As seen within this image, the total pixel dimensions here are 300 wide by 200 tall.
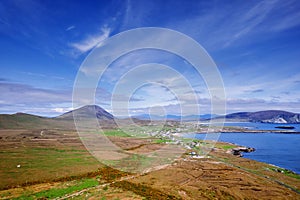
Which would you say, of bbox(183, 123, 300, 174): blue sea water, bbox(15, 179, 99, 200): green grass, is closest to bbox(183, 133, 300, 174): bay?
bbox(183, 123, 300, 174): blue sea water

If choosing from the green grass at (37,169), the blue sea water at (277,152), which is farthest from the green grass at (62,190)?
the blue sea water at (277,152)

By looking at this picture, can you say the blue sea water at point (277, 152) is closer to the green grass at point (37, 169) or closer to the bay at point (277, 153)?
the bay at point (277, 153)

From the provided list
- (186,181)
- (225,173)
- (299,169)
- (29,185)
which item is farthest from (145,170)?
(299,169)

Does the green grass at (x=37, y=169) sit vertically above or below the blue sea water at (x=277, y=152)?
above

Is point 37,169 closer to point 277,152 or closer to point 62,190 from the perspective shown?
point 62,190

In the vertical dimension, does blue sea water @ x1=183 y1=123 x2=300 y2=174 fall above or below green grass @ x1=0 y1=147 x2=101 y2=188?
below

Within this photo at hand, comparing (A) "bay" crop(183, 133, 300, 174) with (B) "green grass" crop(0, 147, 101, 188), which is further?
(A) "bay" crop(183, 133, 300, 174)

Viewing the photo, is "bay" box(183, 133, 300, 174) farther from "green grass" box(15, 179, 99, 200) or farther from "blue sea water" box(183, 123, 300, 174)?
"green grass" box(15, 179, 99, 200)

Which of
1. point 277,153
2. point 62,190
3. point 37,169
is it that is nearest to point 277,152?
point 277,153
